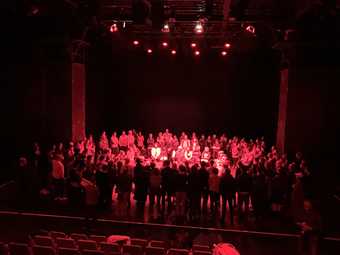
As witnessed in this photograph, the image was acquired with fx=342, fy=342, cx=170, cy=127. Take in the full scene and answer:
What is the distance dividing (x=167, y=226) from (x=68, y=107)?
24.1 feet

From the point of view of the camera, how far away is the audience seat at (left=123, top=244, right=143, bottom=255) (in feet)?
20.0

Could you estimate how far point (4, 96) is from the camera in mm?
14430

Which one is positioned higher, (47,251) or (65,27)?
(65,27)

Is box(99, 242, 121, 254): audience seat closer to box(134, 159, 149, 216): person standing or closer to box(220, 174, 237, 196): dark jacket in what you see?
box(134, 159, 149, 216): person standing

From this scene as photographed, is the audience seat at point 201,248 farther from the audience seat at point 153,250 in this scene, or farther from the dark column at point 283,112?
the dark column at point 283,112

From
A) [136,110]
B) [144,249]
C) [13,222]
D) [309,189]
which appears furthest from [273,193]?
[136,110]

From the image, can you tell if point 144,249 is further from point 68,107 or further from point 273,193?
point 68,107

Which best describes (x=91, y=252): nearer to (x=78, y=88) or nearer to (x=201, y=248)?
(x=201, y=248)

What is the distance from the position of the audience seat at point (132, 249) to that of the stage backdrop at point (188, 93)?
41.5 feet

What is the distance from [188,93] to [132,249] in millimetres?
14126

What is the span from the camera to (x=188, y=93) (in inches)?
770

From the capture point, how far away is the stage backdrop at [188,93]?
1878 centimetres

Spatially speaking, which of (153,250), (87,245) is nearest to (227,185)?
(153,250)

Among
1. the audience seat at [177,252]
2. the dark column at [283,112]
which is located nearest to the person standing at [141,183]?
the audience seat at [177,252]
